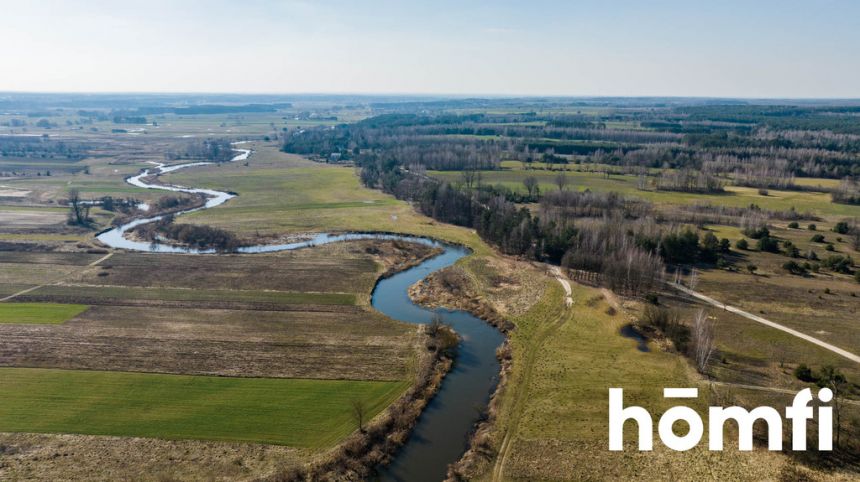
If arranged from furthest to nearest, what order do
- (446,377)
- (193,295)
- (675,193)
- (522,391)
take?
(675,193), (193,295), (446,377), (522,391)

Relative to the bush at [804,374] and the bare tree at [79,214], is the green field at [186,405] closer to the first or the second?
the bush at [804,374]

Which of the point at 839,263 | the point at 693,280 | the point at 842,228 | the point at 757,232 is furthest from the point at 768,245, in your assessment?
the point at 693,280

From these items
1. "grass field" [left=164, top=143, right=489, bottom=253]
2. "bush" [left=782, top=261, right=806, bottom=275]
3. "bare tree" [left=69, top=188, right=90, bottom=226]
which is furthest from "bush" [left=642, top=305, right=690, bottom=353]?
"bare tree" [left=69, top=188, right=90, bottom=226]

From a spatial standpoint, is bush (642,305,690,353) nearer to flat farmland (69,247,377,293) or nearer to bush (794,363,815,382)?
bush (794,363,815,382)

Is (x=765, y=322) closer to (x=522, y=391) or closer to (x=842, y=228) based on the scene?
(x=522, y=391)

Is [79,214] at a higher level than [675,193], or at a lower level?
lower

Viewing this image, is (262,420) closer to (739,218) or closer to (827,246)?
(827,246)
